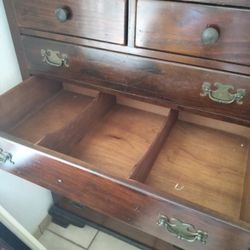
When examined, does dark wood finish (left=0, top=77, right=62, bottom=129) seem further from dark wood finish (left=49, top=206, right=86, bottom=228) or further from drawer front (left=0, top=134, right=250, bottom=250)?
dark wood finish (left=49, top=206, right=86, bottom=228)

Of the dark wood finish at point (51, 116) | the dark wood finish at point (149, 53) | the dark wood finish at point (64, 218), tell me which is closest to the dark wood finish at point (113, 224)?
the dark wood finish at point (64, 218)

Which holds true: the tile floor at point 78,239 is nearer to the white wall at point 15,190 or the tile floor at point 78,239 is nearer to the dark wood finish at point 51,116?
the white wall at point 15,190

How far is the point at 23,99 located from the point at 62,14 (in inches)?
11.5

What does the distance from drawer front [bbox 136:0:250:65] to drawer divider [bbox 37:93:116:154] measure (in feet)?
0.85

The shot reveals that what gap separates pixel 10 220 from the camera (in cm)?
80

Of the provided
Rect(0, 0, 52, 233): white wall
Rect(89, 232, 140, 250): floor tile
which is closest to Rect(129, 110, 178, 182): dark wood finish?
Rect(0, 0, 52, 233): white wall

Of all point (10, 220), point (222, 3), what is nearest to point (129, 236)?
point (10, 220)

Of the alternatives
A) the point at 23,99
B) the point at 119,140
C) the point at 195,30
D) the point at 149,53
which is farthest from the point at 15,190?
the point at 195,30

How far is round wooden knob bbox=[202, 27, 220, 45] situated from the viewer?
539 millimetres

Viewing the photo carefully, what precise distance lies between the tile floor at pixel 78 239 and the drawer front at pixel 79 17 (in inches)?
34.7

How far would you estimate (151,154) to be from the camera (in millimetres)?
665

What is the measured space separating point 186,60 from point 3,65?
22.5 inches

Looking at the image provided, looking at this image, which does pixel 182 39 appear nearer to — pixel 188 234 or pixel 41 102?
pixel 188 234

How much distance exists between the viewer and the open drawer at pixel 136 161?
0.54 meters
